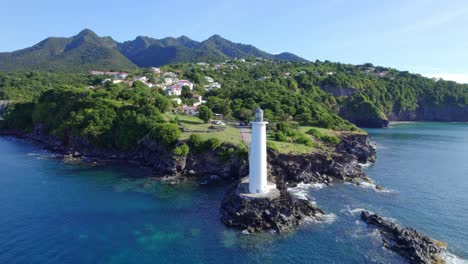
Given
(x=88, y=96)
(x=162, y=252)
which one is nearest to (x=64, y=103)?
(x=88, y=96)

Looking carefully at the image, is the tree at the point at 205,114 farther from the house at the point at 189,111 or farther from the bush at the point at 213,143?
the bush at the point at 213,143

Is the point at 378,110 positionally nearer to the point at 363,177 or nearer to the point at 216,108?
the point at 216,108

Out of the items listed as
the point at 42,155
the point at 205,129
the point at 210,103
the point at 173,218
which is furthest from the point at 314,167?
the point at 42,155

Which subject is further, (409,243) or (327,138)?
(327,138)

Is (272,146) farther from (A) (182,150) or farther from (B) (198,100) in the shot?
(B) (198,100)

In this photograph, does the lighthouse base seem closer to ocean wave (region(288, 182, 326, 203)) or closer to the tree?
ocean wave (region(288, 182, 326, 203))

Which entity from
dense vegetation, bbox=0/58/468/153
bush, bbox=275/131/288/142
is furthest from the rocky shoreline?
bush, bbox=275/131/288/142
